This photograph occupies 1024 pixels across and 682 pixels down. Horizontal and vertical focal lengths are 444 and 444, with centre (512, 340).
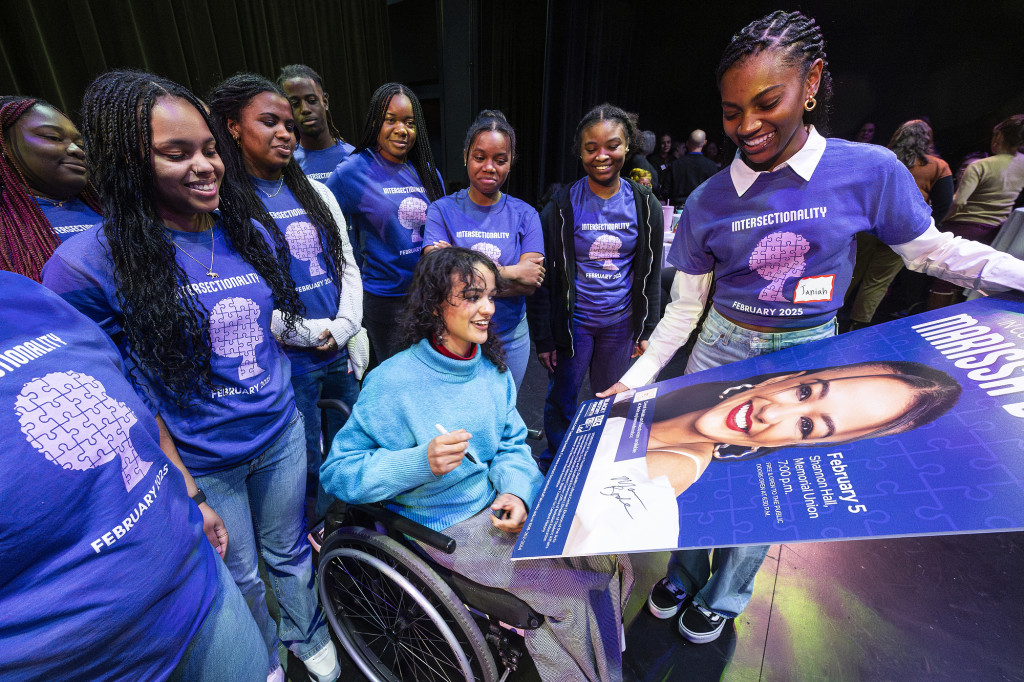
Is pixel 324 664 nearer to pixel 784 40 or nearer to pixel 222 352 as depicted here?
pixel 222 352

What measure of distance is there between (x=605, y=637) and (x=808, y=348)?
2.74 feet

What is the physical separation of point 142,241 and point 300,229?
1.93 ft

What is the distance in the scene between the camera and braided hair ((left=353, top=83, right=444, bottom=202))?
1.96 meters

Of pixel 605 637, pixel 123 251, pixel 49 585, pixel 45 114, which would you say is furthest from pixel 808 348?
pixel 45 114

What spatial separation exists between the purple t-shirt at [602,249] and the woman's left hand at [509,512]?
1.10 metres

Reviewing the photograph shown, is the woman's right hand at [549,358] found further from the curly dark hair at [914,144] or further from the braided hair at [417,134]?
Answer: the curly dark hair at [914,144]

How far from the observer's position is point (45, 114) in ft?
4.48

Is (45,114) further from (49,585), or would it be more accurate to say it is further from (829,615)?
(829,615)

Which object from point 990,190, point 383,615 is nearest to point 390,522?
point 383,615

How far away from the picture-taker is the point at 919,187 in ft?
11.9

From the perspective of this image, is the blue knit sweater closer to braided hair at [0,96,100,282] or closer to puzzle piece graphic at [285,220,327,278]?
puzzle piece graphic at [285,220,327,278]

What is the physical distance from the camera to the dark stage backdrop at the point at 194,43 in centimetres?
238

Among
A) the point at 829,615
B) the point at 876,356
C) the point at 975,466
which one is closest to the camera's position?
the point at 975,466

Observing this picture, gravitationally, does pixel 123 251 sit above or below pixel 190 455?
above
